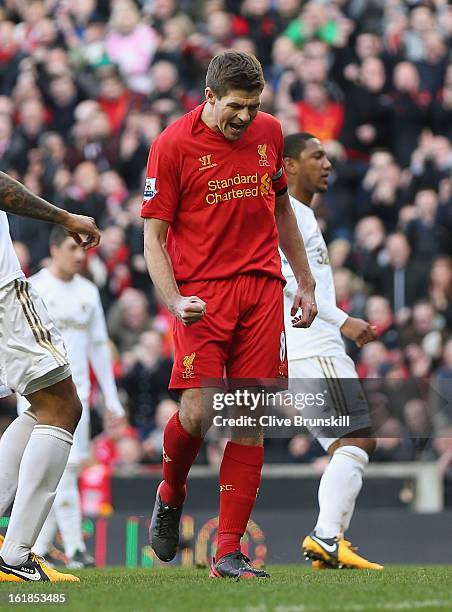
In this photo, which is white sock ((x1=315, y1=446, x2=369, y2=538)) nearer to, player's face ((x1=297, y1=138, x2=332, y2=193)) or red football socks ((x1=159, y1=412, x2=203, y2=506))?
red football socks ((x1=159, y1=412, x2=203, y2=506))

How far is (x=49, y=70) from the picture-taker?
Answer: 1828 centimetres

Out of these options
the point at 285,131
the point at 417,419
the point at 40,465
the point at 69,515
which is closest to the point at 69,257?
the point at 69,515

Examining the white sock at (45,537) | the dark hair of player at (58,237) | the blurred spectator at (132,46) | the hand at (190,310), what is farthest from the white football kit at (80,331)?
the blurred spectator at (132,46)

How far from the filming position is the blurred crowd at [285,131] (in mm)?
14195

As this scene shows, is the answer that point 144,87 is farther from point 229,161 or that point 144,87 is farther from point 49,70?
point 229,161

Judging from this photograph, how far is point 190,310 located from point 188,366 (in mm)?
382

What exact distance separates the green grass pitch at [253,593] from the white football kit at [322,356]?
1279mm

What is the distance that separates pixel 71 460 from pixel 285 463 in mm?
3512

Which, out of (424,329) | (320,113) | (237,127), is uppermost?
(320,113)

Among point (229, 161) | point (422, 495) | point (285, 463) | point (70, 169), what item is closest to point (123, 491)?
point (285, 463)

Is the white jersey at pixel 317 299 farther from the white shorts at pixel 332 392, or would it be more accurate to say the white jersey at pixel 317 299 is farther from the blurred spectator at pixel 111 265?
the blurred spectator at pixel 111 265

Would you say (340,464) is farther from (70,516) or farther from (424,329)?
(424,329)

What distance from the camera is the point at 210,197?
709cm

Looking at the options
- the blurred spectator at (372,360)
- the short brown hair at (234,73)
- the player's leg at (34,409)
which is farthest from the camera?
the blurred spectator at (372,360)
